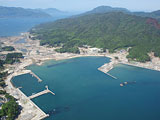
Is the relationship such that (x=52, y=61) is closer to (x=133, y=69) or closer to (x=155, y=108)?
(x=133, y=69)

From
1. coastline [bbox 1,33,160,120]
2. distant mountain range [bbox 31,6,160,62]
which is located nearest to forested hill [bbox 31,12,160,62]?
distant mountain range [bbox 31,6,160,62]

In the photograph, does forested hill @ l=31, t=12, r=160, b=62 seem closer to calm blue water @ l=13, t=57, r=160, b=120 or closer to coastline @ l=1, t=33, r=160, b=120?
coastline @ l=1, t=33, r=160, b=120

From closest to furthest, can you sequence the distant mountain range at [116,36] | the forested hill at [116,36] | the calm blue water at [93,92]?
the calm blue water at [93,92]
the distant mountain range at [116,36]
the forested hill at [116,36]

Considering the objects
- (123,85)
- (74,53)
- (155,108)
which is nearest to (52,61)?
(74,53)

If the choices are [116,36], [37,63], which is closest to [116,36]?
[116,36]

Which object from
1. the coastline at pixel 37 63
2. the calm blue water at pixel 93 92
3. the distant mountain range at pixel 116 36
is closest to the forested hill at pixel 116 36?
the distant mountain range at pixel 116 36

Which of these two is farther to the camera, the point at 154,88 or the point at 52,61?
the point at 52,61

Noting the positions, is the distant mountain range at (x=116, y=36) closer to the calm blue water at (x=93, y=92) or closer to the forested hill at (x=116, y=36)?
the forested hill at (x=116, y=36)
